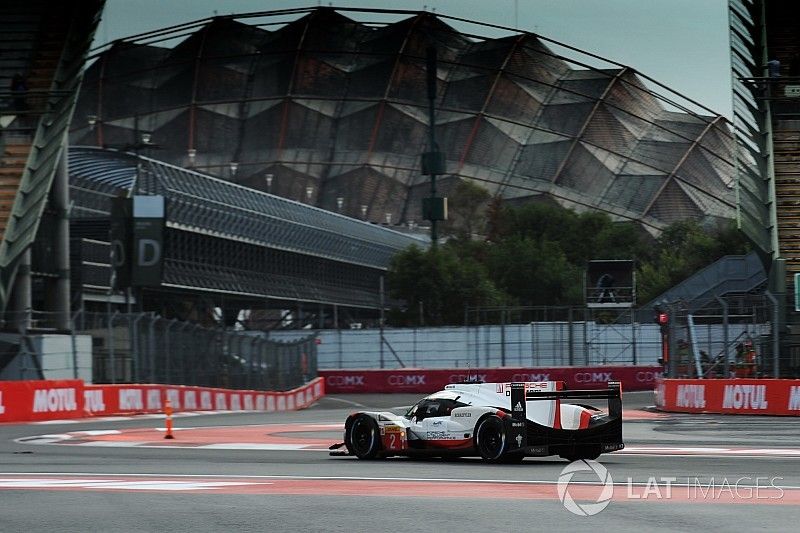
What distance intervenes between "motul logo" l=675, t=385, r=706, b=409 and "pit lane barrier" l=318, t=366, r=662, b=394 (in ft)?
63.3

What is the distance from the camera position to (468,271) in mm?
90312

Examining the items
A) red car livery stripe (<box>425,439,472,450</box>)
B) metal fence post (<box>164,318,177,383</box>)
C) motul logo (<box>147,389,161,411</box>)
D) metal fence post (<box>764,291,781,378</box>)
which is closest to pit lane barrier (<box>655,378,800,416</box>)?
metal fence post (<box>764,291,781,378</box>)

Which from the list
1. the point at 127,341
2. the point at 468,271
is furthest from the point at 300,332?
the point at 127,341

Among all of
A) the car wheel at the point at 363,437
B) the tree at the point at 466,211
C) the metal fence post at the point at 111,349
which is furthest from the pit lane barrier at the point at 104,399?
the tree at the point at 466,211

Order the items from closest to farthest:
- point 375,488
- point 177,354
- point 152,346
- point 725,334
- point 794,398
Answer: point 375,488 → point 794,398 → point 725,334 → point 152,346 → point 177,354

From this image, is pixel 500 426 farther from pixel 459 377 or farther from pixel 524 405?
pixel 459 377

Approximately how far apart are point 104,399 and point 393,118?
9837 cm

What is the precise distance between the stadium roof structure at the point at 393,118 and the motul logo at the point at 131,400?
300ft

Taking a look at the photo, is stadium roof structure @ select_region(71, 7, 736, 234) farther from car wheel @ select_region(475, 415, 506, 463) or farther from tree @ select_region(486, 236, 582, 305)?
car wheel @ select_region(475, 415, 506, 463)

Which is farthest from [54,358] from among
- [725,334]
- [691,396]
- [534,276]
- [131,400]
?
[534,276]

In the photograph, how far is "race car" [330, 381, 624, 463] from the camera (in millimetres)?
17594

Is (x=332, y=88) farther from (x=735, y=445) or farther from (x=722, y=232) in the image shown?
(x=735, y=445)

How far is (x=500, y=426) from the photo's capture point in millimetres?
17859

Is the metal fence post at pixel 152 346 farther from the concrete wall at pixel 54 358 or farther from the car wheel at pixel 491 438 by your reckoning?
the car wheel at pixel 491 438
